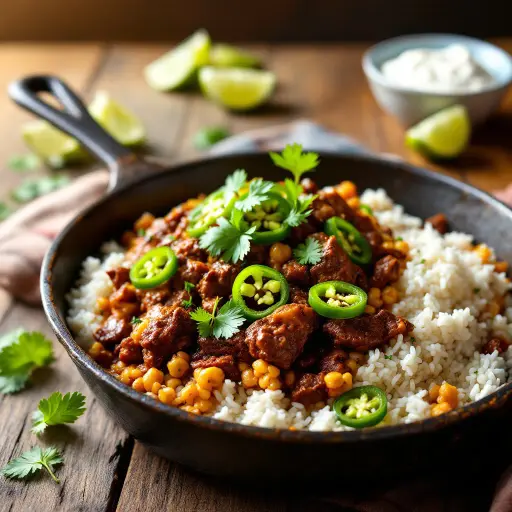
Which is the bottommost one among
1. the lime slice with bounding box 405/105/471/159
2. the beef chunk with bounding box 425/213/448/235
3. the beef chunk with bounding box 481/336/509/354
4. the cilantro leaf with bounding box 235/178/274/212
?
the lime slice with bounding box 405/105/471/159

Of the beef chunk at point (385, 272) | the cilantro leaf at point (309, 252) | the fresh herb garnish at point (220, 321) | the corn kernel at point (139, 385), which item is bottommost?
the beef chunk at point (385, 272)

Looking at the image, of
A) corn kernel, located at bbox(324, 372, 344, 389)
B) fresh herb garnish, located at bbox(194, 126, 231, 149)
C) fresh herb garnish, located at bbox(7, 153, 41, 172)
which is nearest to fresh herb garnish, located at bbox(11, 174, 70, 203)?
fresh herb garnish, located at bbox(7, 153, 41, 172)

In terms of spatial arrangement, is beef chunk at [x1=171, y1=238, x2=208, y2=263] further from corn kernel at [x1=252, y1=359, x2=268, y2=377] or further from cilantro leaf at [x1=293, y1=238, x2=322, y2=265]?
corn kernel at [x1=252, y1=359, x2=268, y2=377]

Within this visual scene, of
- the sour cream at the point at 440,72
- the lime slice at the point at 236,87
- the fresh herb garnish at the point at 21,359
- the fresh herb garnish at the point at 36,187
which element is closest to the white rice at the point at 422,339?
Result: the fresh herb garnish at the point at 21,359

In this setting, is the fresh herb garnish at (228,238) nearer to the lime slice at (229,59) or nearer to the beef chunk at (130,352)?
the beef chunk at (130,352)

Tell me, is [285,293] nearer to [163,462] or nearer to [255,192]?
[255,192]
